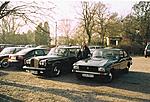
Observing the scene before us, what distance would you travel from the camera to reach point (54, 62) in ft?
45.1

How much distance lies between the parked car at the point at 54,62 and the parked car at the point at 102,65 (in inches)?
62.7

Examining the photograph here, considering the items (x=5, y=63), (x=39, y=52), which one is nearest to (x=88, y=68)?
(x=39, y=52)

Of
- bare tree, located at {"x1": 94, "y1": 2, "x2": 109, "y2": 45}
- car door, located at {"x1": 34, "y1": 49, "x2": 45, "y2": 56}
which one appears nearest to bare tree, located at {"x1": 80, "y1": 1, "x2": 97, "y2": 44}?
bare tree, located at {"x1": 94, "y1": 2, "x2": 109, "y2": 45}

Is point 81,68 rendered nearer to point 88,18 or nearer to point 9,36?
point 88,18

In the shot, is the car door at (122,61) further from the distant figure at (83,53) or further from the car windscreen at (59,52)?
the car windscreen at (59,52)

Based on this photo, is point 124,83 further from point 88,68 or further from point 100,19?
point 100,19

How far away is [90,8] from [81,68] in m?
45.1

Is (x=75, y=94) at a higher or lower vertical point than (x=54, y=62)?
lower

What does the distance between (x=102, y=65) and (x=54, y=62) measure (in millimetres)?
3135

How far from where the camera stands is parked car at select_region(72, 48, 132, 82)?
457 inches

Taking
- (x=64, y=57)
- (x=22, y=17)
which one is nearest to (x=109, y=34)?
(x=64, y=57)

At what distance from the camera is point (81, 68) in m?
12.2

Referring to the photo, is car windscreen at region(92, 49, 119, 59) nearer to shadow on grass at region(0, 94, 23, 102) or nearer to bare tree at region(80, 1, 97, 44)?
shadow on grass at region(0, 94, 23, 102)

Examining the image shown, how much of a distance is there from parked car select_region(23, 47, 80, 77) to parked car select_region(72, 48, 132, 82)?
5.23ft
